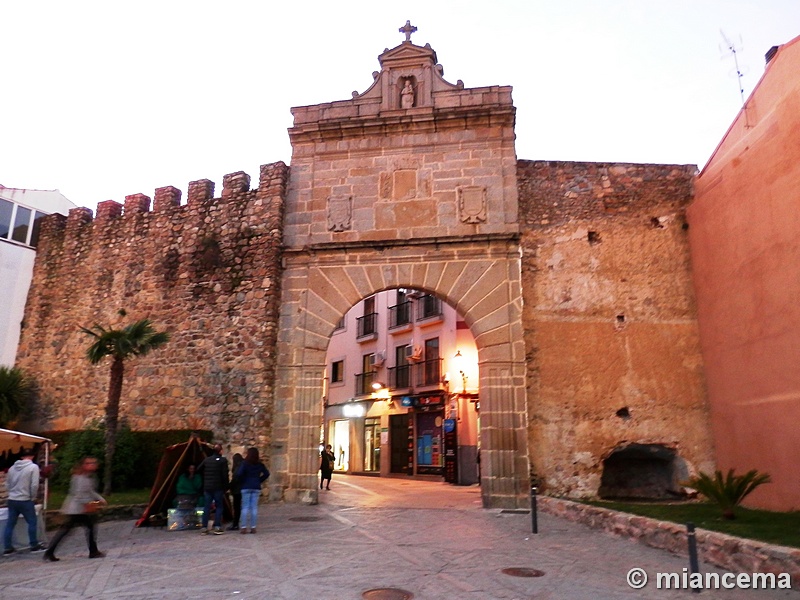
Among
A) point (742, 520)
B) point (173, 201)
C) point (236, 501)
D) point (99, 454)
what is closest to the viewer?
point (742, 520)

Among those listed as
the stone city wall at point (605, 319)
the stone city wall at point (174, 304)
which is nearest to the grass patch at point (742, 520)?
the stone city wall at point (605, 319)

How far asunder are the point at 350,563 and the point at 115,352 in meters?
7.38

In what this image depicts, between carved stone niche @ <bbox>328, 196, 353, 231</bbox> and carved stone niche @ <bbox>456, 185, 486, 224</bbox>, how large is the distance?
227 centimetres

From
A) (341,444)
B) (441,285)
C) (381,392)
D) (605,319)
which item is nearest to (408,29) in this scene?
(441,285)

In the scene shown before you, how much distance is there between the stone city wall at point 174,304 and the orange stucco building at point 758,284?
823cm

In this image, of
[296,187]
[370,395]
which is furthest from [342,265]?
[370,395]

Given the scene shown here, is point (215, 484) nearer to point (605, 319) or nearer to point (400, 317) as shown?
point (605, 319)

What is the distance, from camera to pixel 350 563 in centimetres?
614

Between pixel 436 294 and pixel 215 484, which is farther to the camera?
pixel 436 294

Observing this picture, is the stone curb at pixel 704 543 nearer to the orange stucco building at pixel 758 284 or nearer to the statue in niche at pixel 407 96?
the orange stucco building at pixel 758 284

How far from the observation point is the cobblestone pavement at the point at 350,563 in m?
5.05

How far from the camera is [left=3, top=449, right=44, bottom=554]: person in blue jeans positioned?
6.73m

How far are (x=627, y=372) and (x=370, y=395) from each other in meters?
15.3

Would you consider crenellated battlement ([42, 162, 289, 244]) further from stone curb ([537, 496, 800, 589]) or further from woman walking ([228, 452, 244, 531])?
stone curb ([537, 496, 800, 589])
